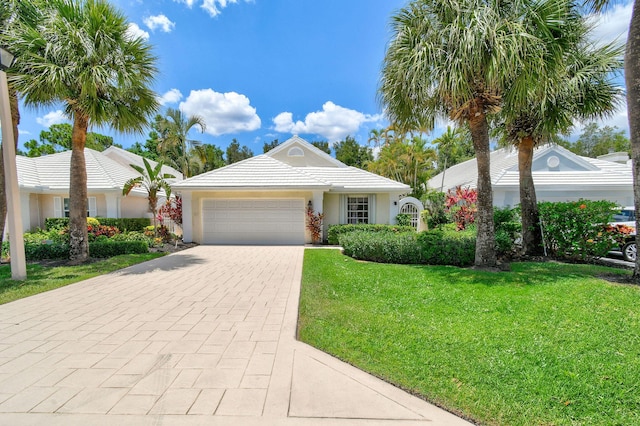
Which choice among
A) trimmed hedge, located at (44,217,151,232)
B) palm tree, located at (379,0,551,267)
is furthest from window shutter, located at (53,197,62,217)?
palm tree, located at (379,0,551,267)

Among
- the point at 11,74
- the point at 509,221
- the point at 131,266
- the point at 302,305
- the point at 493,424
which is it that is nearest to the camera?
the point at 493,424

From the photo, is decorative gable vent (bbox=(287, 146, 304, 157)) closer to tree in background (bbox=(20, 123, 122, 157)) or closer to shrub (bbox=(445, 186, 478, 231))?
shrub (bbox=(445, 186, 478, 231))

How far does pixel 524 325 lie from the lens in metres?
3.97

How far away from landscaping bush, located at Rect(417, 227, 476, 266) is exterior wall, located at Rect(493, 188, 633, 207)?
946 cm

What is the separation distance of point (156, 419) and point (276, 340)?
161 cm

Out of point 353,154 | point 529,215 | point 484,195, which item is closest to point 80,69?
point 484,195

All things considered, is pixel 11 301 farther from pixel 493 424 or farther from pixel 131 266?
pixel 493 424

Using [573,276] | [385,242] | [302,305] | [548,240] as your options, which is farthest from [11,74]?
[548,240]

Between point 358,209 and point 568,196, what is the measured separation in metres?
12.6

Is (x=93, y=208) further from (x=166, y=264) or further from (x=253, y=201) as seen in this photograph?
(x=166, y=264)

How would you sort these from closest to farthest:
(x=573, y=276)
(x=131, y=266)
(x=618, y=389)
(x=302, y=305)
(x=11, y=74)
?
(x=618, y=389) → (x=302, y=305) → (x=573, y=276) → (x=11, y=74) → (x=131, y=266)

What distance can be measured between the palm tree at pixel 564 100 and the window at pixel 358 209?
281 inches

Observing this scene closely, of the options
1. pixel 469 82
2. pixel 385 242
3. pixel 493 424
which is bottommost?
pixel 493 424

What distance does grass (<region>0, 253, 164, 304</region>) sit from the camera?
595cm
